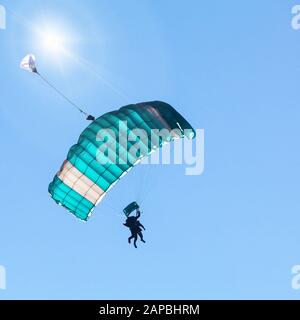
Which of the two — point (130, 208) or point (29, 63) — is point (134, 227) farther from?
point (29, 63)

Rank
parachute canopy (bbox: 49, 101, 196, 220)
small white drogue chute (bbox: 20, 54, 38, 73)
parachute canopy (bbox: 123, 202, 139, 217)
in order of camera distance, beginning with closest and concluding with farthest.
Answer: small white drogue chute (bbox: 20, 54, 38, 73) < parachute canopy (bbox: 49, 101, 196, 220) < parachute canopy (bbox: 123, 202, 139, 217)

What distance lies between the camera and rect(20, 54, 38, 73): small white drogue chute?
25.5m

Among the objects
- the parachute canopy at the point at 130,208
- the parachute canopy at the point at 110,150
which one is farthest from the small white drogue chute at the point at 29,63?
the parachute canopy at the point at 130,208

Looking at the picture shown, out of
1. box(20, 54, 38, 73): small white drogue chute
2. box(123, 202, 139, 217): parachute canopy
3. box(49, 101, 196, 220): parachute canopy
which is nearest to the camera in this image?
box(20, 54, 38, 73): small white drogue chute

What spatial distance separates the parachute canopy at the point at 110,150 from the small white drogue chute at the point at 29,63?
319 centimetres

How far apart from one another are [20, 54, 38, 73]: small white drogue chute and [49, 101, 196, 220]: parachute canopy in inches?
126

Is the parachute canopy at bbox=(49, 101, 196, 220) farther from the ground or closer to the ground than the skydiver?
farther from the ground

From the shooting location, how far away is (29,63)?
25.7m

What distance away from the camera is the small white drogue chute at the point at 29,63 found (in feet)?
83.7

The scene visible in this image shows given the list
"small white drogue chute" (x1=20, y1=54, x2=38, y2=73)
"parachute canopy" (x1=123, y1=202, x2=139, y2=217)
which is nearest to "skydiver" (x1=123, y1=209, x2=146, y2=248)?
"parachute canopy" (x1=123, y1=202, x2=139, y2=217)

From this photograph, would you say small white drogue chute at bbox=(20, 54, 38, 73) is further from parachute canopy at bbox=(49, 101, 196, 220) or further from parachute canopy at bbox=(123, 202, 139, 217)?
parachute canopy at bbox=(123, 202, 139, 217)
